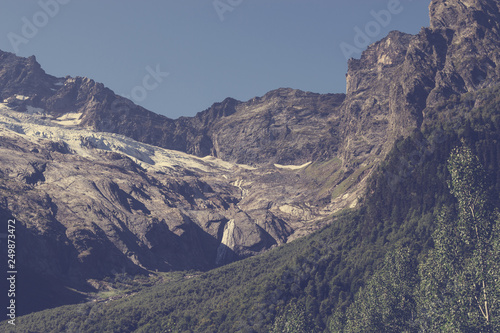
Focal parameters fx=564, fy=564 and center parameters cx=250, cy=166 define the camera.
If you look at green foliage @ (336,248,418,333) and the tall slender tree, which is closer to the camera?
the tall slender tree

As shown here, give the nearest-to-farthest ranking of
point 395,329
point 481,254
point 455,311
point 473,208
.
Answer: point 455,311 → point 481,254 → point 473,208 → point 395,329

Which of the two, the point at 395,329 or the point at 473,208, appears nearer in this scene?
the point at 473,208

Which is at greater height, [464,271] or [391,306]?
[464,271]

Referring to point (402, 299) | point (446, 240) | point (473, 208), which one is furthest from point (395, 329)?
point (473, 208)

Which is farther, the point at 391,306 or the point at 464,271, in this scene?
the point at 391,306

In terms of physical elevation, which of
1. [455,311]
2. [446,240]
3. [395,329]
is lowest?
[395,329]

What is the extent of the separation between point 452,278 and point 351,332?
41468 millimetres

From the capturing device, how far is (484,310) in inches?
5017

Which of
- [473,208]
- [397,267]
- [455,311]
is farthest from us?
[397,267]

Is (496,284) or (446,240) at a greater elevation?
(446,240)

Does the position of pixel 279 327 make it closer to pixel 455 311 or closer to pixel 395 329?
pixel 395 329

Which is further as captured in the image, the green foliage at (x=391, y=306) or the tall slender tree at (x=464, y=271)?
the green foliage at (x=391, y=306)

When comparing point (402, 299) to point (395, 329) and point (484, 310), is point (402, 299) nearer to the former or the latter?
point (395, 329)

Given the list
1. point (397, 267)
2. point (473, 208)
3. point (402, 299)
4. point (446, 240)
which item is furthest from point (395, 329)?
point (473, 208)
